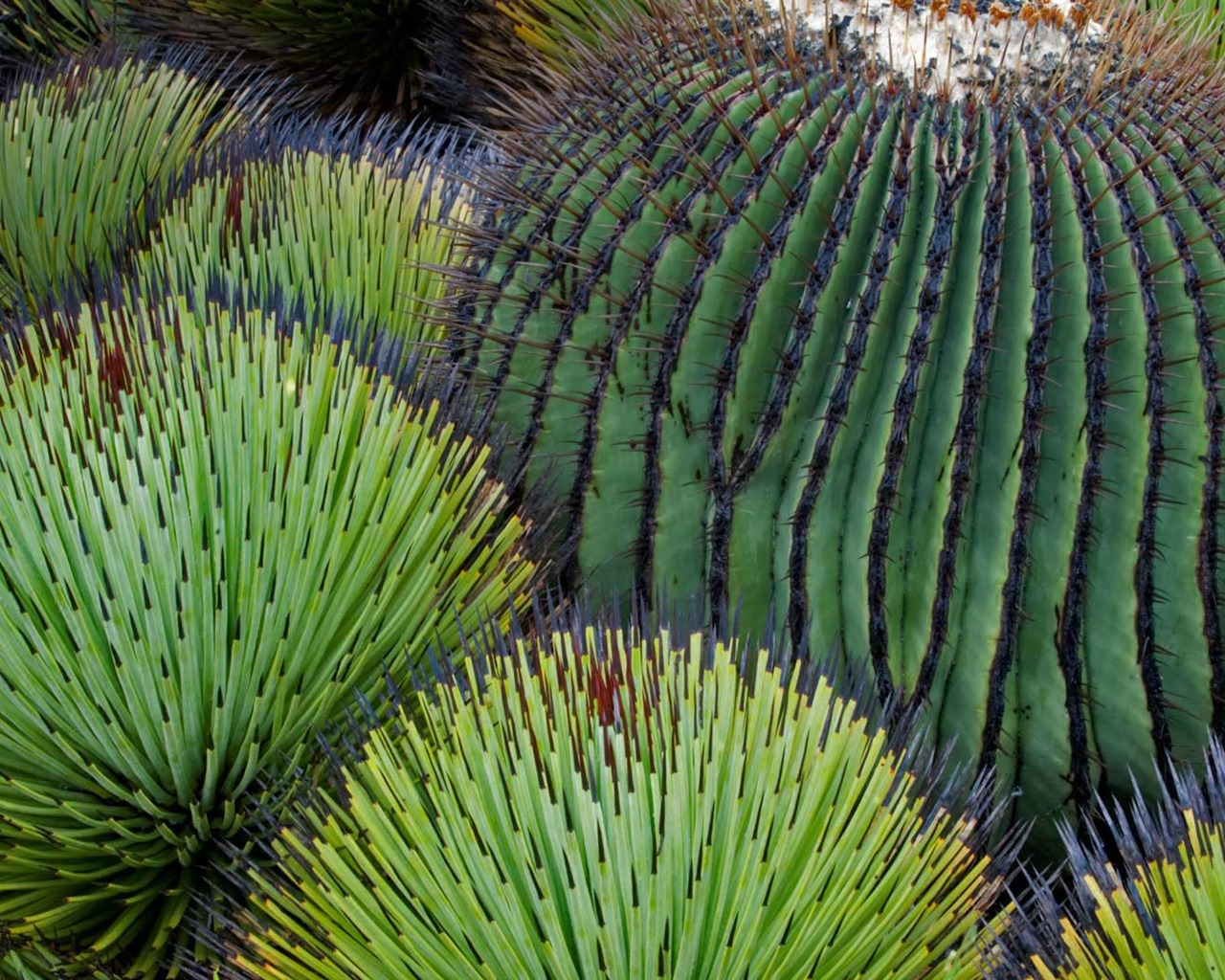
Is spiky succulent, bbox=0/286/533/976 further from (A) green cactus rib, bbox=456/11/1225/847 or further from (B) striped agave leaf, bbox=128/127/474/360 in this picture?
(B) striped agave leaf, bbox=128/127/474/360

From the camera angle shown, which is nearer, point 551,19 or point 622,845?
point 622,845

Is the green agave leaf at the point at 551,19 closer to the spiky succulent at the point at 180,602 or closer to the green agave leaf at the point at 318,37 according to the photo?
the green agave leaf at the point at 318,37

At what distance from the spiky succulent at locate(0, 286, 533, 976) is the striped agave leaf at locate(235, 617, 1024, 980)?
0.15m

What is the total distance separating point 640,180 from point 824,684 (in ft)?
1.98

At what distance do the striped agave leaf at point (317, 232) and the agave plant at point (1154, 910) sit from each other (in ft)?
3.08

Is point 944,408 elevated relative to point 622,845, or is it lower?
elevated

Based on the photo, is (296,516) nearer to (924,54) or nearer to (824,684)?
(824,684)

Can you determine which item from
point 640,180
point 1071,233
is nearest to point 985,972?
point 1071,233

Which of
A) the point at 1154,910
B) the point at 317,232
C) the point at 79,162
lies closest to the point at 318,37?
the point at 79,162

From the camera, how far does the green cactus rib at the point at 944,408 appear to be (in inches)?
48.3

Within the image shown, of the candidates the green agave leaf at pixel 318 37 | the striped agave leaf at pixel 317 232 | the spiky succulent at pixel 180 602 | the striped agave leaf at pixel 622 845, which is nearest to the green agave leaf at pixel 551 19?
the green agave leaf at pixel 318 37

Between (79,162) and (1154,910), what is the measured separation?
1.85 metres

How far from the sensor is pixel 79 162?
2.06m

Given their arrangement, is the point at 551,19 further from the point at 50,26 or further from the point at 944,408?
the point at 944,408
